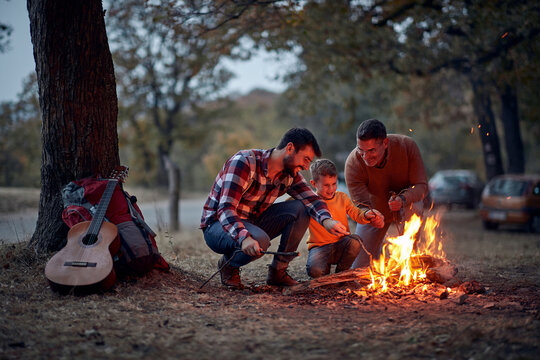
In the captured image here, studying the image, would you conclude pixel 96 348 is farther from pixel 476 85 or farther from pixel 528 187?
pixel 476 85

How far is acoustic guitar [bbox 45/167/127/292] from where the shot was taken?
13.5ft

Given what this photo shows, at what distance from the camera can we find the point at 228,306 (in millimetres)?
4203

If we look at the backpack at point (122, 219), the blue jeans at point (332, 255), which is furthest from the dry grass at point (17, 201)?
the blue jeans at point (332, 255)

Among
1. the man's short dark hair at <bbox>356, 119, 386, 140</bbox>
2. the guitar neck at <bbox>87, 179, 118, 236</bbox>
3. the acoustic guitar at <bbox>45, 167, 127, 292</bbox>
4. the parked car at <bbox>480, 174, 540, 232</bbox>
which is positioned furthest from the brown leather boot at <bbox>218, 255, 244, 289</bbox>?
the parked car at <bbox>480, 174, 540, 232</bbox>

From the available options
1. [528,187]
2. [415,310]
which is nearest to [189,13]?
[415,310]

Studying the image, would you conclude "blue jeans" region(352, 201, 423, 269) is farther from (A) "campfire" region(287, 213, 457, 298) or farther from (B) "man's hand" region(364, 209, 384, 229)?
(B) "man's hand" region(364, 209, 384, 229)

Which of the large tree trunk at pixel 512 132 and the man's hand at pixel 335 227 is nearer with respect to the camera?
the man's hand at pixel 335 227

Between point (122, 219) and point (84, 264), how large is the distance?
70cm

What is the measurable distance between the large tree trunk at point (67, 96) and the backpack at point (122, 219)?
0.32m

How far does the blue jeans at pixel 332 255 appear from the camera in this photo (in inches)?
203

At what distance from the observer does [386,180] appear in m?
5.77

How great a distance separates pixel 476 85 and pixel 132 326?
1349cm

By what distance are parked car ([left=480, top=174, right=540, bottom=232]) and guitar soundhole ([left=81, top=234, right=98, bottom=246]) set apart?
11.2 m

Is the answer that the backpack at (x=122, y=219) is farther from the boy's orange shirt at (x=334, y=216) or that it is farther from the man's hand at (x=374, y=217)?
the man's hand at (x=374, y=217)
